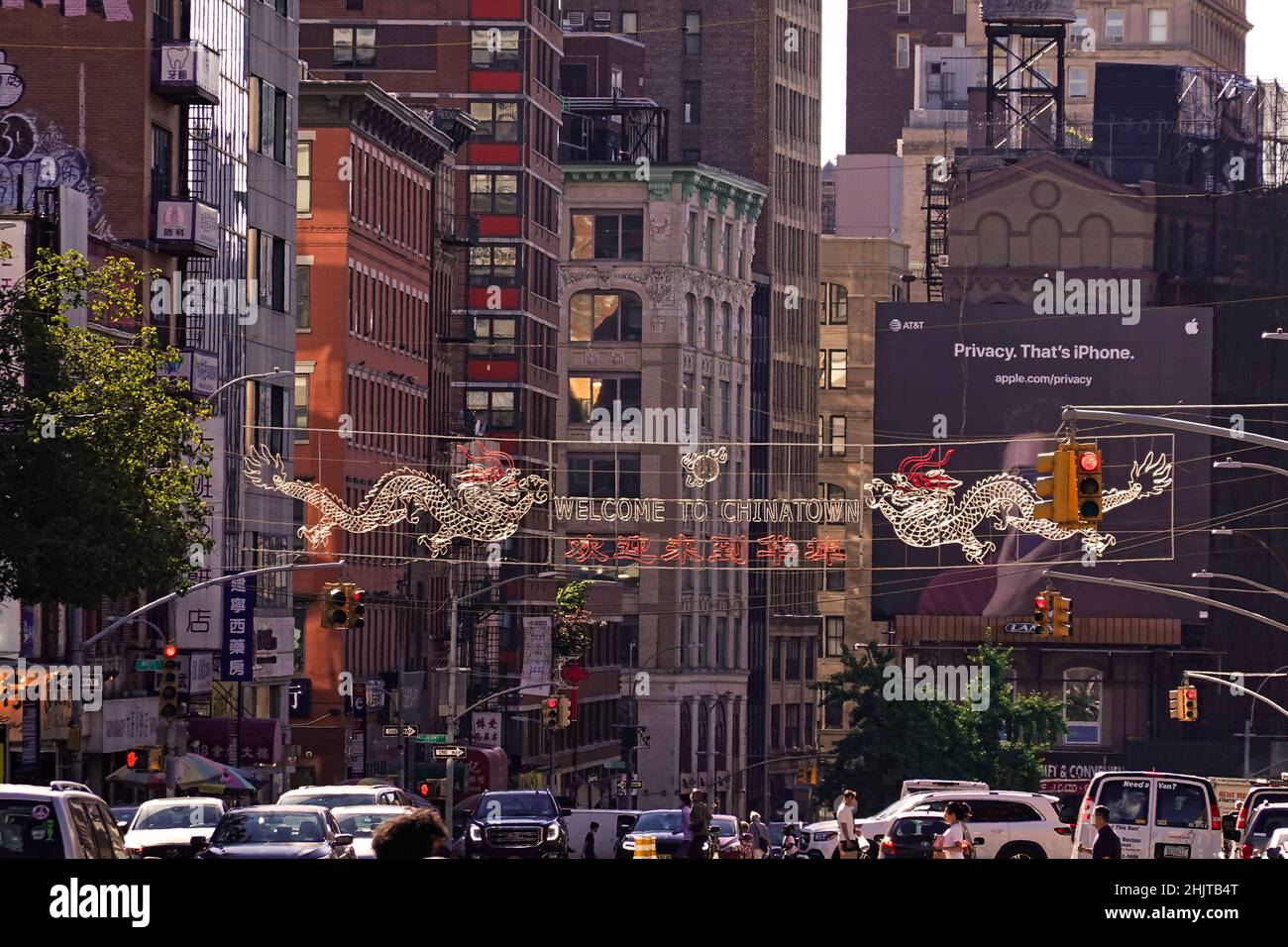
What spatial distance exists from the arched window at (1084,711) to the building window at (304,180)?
42853 millimetres

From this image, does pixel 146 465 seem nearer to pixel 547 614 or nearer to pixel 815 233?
pixel 547 614

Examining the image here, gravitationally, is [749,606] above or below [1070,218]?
below

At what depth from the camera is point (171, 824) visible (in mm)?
37812

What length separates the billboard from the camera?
11325 centimetres

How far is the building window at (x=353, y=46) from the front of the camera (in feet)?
390

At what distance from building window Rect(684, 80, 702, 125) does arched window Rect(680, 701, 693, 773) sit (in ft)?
121

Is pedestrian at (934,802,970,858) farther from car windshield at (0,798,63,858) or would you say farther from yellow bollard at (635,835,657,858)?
car windshield at (0,798,63,858)

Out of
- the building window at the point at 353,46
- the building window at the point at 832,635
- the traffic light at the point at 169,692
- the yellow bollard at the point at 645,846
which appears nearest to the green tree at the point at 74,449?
the traffic light at the point at 169,692

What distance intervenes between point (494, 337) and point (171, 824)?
291ft

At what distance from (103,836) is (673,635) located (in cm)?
12937

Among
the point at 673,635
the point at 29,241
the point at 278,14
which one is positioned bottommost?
the point at 673,635

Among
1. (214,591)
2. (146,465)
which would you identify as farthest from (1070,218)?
(146,465)

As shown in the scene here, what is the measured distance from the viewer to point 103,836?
20500mm

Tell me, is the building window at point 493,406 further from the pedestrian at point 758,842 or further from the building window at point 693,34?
the pedestrian at point 758,842
